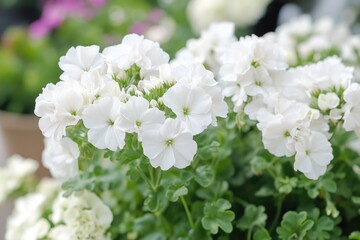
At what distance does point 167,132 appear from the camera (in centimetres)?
49

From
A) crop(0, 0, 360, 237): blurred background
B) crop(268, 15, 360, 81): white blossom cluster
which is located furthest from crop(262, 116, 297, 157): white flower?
crop(0, 0, 360, 237): blurred background

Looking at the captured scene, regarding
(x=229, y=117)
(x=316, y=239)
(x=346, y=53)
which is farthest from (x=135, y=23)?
(x=316, y=239)

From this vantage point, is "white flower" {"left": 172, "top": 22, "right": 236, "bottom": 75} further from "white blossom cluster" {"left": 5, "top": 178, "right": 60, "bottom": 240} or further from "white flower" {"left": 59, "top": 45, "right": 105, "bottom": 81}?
"white blossom cluster" {"left": 5, "top": 178, "right": 60, "bottom": 240}

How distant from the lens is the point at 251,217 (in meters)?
0.62

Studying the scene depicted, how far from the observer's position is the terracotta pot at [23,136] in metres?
1.23

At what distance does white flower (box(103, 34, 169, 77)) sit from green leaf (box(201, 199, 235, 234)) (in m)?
0.14

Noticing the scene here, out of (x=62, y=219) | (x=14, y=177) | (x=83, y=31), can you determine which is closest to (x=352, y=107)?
(x=62, y=219)

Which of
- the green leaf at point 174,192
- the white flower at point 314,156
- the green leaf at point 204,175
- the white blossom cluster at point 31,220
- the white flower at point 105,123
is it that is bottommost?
the white blossom cluster at point 31,220

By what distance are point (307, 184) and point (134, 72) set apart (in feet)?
0.68

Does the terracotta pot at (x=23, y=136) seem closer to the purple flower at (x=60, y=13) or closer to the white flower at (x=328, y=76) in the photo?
the purple flower at (x=60, y=13)

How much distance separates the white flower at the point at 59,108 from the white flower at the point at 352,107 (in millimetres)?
241

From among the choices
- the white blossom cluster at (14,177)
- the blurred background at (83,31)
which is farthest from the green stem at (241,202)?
the blurred background at (83,31)

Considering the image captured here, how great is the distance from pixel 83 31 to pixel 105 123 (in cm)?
103

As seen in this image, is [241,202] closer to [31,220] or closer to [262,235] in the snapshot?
[262,235]
